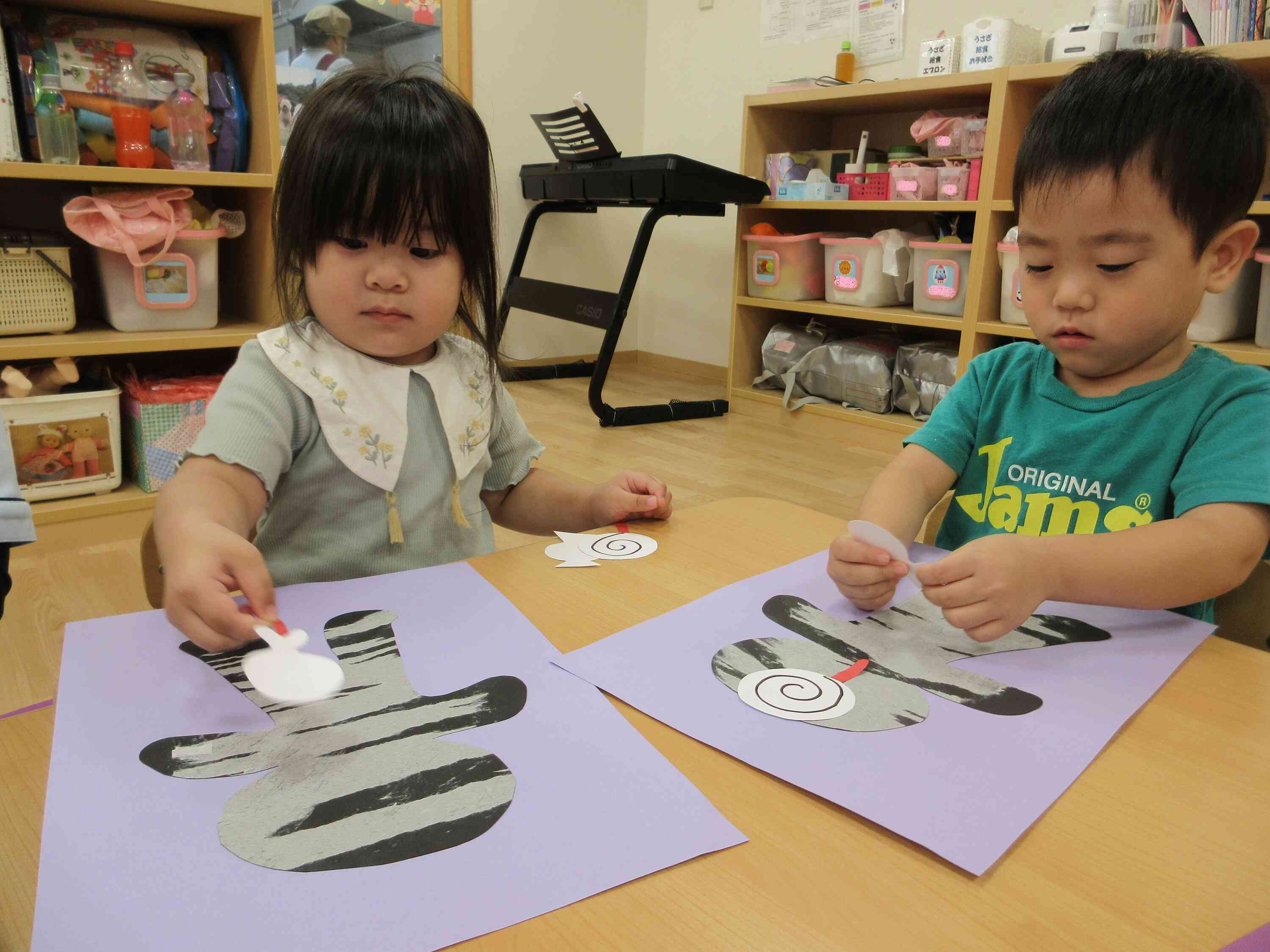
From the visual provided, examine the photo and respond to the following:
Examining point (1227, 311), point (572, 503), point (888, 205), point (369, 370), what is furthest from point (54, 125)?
point (1227, 311)

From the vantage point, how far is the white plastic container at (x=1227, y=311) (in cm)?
192

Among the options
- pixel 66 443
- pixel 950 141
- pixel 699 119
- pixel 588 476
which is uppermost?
pixel 699 119

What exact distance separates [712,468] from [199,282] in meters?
1.18

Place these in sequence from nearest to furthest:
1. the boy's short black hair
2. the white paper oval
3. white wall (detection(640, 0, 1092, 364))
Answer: the white paper oval, the boy's short black hair, white wall (detection(640, 0, 1092, 364))

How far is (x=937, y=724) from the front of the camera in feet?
1.26

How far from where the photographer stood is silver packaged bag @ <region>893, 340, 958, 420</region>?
240cm

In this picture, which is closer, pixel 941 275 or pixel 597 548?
pixel 597 548

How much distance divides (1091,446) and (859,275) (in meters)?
1.98

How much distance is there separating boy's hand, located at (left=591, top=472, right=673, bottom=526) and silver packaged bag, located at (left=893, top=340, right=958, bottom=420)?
6.20ft

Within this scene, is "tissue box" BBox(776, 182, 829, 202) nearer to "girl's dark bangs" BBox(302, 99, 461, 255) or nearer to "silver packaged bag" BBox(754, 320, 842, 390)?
"silver packaged bag" BBox(754, 320, 842, 390)

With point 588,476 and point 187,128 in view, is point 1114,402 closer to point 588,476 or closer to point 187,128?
point 588,476

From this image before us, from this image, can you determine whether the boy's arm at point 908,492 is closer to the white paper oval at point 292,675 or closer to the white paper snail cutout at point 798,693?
the white paper snail cutout at point 798,693

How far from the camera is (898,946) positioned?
0.86ft

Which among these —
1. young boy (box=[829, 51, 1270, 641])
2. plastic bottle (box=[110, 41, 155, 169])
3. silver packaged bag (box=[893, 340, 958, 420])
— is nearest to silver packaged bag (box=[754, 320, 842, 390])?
silver packaged bag (box=[893, 340, 958, 420])
